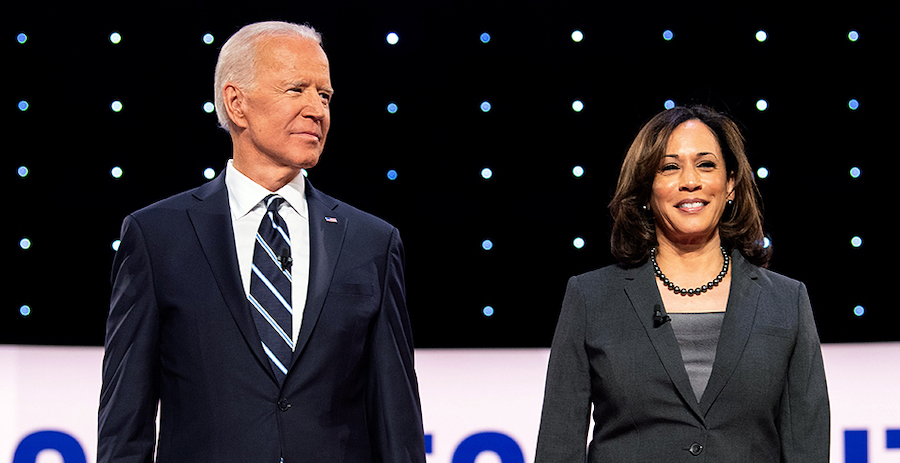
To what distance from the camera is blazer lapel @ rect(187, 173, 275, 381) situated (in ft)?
6.61

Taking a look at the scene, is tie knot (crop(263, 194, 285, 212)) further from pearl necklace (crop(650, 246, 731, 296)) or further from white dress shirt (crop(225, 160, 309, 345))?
pearl necklace (crop(650, 246, 731, 296))

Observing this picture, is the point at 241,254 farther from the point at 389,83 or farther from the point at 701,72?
the point at 701,72

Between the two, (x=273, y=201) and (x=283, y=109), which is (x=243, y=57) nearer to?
(x=283, y=109)

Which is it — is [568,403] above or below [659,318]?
below

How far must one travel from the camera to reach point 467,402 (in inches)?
132

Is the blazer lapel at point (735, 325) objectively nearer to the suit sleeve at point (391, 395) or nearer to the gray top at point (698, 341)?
the gray top at point (698, 341)

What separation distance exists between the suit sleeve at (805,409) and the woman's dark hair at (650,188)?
274 mm

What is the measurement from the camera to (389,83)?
3424 millimetres

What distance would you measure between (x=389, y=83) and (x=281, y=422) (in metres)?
1.74

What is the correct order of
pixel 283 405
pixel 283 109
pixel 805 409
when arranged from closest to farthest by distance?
pixel 283 405 < pixel 805 409 < pixel 283 109

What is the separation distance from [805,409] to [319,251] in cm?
118

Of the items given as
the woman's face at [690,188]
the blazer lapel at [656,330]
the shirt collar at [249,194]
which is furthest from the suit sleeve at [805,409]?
the shirt collar at [249,194]

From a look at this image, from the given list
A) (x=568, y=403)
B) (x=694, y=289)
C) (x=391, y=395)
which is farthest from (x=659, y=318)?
(x=391, y=395)

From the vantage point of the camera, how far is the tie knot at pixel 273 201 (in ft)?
7.14
